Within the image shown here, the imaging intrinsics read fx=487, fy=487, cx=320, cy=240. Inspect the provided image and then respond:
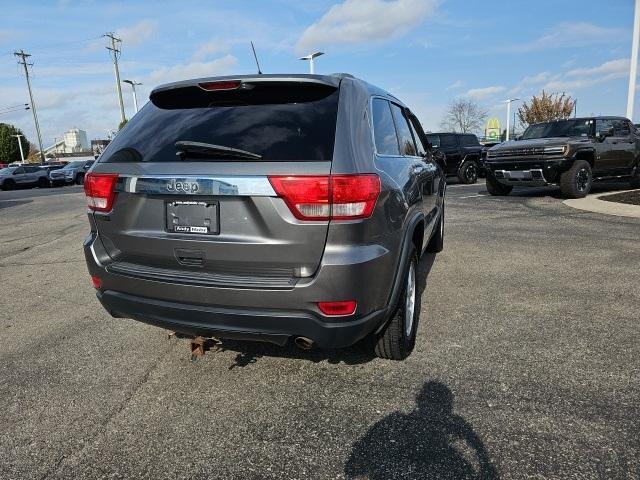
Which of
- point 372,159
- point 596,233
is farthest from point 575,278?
point 372,159

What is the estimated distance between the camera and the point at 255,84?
276cm

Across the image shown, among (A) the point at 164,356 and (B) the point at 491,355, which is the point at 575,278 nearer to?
(B) the point at 491,355

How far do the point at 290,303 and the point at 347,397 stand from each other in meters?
0.78

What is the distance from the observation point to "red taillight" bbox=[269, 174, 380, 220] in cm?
237

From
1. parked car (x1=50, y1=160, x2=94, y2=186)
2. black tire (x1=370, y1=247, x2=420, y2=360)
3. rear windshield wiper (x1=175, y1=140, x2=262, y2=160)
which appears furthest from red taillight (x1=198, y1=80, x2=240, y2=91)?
parked car (x1=50, y1=160, x2=94, y2=186)

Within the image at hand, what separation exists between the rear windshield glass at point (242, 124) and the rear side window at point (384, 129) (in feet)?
1.42

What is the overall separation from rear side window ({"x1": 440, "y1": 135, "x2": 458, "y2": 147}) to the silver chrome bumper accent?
5.68 meters

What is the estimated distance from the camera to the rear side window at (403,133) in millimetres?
→ 3767

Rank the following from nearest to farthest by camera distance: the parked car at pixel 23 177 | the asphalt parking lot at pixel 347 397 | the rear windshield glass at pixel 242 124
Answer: the asphalt parking lot at pixel 347 397 < the rear windshield glass at pixel 242 124 < the parked car at pixel 23 177

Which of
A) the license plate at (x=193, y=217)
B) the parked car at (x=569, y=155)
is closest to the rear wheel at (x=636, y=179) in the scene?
the parked car at (x=569, y=155)

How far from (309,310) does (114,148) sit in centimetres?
162

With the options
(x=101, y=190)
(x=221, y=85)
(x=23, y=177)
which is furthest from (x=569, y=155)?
(x=23, y=177)

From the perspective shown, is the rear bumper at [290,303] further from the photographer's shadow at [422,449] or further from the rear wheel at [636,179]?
the rear wheel at [636,179]

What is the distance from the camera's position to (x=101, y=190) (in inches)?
113
